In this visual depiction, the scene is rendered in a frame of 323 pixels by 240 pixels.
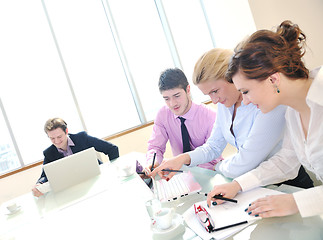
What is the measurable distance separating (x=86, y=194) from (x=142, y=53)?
10.6ft

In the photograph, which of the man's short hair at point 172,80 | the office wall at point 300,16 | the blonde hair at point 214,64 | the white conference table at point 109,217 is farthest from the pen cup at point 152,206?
the office wall at point 300,16

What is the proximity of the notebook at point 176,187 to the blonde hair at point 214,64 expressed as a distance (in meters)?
0.55

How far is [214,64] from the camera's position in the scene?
4.46 ft

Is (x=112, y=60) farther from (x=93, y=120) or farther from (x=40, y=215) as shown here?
(x=40, y=215)

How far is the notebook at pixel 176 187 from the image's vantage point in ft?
3.77

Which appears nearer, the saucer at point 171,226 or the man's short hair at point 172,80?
the saucer at point 171,226

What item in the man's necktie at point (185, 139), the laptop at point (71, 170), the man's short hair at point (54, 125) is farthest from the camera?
the man's short hair at point (54, 125)

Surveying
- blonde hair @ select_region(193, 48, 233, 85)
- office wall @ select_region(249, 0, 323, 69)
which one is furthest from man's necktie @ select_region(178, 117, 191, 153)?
office wall @ select_region(249, 0, 323, 69)

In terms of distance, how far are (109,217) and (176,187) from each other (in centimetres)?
34

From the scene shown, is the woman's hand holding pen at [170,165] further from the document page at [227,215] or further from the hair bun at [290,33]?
the hair bun at [290,33]

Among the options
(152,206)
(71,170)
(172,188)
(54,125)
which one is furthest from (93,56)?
(152,206)

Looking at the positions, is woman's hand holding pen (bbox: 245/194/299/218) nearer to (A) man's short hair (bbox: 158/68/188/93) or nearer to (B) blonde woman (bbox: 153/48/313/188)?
(B) blonde woman (bbox: 153/48/313/188)

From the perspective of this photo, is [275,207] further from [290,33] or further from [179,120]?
[179,120]

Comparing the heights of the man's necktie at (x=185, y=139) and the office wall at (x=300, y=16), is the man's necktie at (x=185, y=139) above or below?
below
